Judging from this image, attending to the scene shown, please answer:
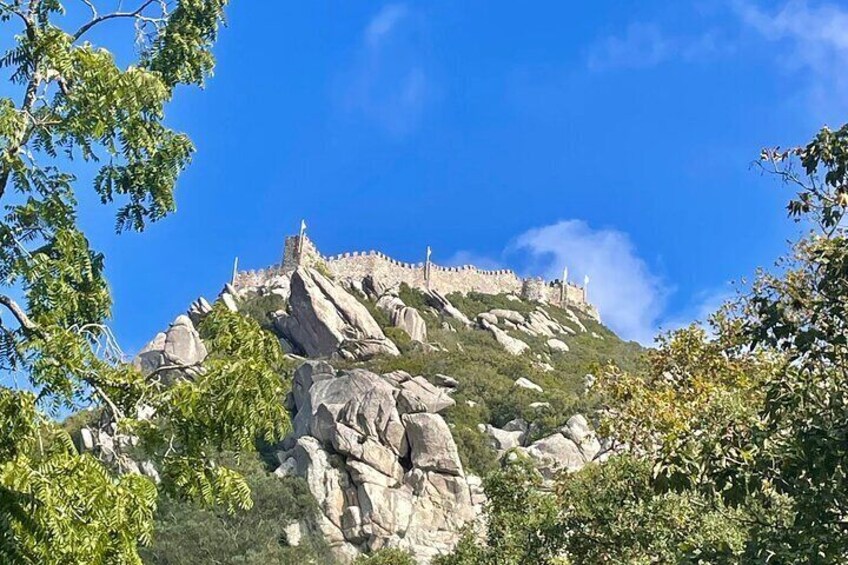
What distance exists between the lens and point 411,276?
81875 millimetres

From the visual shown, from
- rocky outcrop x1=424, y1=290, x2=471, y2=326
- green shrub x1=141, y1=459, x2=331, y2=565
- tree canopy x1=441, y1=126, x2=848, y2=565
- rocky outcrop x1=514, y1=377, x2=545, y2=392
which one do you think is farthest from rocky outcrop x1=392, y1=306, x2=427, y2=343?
tree canopy x1=441, y1=126, x2=848, y2=565

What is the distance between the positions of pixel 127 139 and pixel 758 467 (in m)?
5.24

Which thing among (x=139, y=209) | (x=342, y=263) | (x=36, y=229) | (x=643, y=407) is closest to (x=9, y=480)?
(x=36, y=229)

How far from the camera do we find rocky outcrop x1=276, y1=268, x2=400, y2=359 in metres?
56.3

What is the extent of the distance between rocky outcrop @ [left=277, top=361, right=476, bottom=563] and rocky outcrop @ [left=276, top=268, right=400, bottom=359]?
9251 millimetres

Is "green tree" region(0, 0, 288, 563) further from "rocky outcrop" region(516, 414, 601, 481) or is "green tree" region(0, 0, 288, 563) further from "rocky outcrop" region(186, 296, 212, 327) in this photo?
"rocky outcrop" region(186, 296, 212, 327)

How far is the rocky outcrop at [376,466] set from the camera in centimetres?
3859

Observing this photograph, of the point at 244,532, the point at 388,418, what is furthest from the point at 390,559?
the point at 388,418

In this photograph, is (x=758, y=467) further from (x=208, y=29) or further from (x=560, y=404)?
(x=560, y=404)

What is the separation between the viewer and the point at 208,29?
7.31 meters

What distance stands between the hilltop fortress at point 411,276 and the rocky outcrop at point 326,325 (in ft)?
43.1

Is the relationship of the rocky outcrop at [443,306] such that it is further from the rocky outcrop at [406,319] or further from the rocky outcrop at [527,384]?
the rocky outcrop at [527,384]

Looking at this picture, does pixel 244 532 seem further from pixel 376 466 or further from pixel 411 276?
pixel 411 276

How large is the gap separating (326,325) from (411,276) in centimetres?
2583
